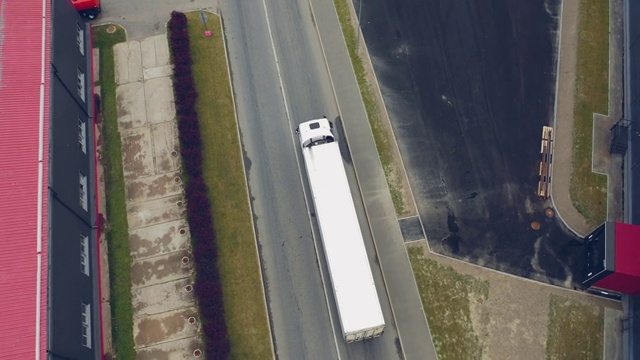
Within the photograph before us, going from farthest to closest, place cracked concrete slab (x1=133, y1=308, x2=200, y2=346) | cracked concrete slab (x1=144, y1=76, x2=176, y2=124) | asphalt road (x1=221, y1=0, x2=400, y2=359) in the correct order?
1. cracked concrete slab (x1=144, y1=76, x2=176, y2=124)
2. cracked concrete slab (x1=133, y1=308, x2=200, y2=346)
3. asphalt road (x1=221, y1=0, x2=400, y2=359)

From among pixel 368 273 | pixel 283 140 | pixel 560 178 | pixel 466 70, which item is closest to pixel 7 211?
pixel 283 140

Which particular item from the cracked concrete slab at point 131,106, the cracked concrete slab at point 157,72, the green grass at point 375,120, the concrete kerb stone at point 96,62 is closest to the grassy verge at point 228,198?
the cracked concrete slab at point 157,72

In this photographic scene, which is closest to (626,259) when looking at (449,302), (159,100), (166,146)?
(449,302)

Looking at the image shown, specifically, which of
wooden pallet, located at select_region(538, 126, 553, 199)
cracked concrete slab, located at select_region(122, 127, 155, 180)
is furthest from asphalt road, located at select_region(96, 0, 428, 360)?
wooden pallet, located at select_region(538, 126, 553, 199)

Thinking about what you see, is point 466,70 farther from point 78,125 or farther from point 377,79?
point 78,125

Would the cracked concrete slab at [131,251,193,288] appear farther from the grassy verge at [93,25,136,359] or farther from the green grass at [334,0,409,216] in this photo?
the green grass at [334,0,409,216]

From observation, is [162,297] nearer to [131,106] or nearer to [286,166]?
[286,166]
